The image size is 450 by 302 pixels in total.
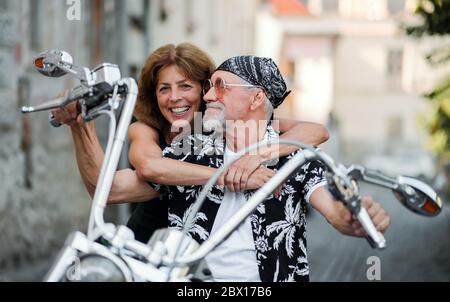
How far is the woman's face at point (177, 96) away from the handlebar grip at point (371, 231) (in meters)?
1.24

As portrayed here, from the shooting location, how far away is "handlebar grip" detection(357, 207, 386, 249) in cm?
218

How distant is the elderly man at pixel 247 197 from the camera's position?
2.80 metres

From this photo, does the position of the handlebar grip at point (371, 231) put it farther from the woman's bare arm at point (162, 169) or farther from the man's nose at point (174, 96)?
the man's nose at point (174, 96)

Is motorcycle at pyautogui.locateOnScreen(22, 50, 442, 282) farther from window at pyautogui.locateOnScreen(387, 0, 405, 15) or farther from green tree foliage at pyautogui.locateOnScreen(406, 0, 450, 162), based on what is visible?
window at pyautogui.locateOnScreen(387, 0, 405, 15)

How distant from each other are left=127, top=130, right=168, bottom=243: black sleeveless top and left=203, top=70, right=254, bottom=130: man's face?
0.64 metres

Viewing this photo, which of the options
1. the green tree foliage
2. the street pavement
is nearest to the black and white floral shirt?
the street pavement

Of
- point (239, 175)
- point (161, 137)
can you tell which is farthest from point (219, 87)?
point (161, 137)

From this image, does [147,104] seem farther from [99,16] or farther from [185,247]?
[99,16]

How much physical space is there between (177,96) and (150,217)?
55 cm

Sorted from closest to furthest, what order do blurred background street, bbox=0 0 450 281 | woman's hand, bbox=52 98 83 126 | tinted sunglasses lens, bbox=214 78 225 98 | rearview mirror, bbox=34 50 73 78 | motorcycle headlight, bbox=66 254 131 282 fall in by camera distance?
motorcycle headlight, bbox=66 254 131 282 → rearview mirror, bbox=34 50 73 78 → woman's hand, bbox=52 98 83 126 → tinted sunglasses lens, bbox=214 78 225 98 → blurred background street, bbox=0 0 450 281

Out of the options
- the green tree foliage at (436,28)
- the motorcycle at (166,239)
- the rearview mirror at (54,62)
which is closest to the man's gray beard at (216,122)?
the rearview mirror at (54,62)
